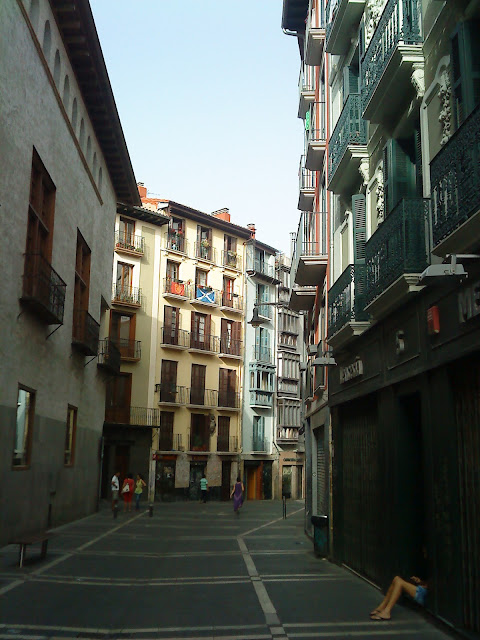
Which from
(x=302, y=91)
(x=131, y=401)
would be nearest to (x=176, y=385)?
(x=131, y=401)

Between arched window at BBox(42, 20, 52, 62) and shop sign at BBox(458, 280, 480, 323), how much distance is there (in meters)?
14.6

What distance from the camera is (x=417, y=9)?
33.0 feet

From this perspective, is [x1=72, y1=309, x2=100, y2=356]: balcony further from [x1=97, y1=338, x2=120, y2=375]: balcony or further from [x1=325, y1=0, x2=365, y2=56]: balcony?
[x1=325, y1=0, x2=365, y2=56]: balcony

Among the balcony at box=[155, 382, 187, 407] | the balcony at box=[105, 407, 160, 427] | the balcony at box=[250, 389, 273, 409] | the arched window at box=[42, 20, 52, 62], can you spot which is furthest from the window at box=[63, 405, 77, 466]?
the balcony at box=[250, 389, 273, 409]

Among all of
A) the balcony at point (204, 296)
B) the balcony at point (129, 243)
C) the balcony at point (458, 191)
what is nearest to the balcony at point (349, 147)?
the balcony at point (458, 191)

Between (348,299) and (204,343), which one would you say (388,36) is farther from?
(204,343)

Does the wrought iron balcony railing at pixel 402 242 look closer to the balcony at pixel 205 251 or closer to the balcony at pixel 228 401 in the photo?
the balcony at pixel 228 401

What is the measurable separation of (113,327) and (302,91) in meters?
24.9

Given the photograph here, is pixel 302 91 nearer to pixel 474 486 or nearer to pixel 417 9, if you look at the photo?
pixel 417 9

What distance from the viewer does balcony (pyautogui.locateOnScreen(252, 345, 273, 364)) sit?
53.2 meters

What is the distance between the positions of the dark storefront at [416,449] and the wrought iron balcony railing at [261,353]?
37726mm

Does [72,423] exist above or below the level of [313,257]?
below

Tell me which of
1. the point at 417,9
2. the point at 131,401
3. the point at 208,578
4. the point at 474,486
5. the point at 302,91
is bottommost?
the point at 208,578

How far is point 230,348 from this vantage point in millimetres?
51500
